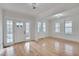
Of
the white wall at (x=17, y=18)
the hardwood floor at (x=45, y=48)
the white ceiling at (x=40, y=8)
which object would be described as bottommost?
the hardwood floor at (x=45, y=48)

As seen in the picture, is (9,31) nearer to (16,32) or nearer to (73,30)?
(16,32)

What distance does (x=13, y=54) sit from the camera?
163 cm

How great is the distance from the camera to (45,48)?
1.85 meters

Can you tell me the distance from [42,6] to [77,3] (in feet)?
1.80

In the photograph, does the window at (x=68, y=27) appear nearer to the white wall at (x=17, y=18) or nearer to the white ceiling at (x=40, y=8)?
the white ceiling at (x=40, y=8)

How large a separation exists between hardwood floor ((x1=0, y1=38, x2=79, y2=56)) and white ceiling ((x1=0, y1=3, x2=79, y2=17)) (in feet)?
1.70

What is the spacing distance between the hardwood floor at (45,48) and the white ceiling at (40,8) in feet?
1.70

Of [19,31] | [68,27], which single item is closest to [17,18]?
[19,31]

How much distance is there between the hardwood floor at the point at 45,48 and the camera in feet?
5.44

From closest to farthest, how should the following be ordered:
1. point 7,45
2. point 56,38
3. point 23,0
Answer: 1. point 23,0
2. point 7,45
3. point 56,38

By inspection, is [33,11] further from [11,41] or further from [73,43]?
[73,43]

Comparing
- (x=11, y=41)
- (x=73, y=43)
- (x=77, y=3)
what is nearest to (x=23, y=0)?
(x=11, y=41)

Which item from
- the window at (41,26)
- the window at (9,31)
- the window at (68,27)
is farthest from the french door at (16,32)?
the window at (68,27)

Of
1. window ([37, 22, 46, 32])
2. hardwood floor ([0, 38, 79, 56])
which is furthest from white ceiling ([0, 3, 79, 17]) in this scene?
hardwood floor ([0, 38, 79, 56])
